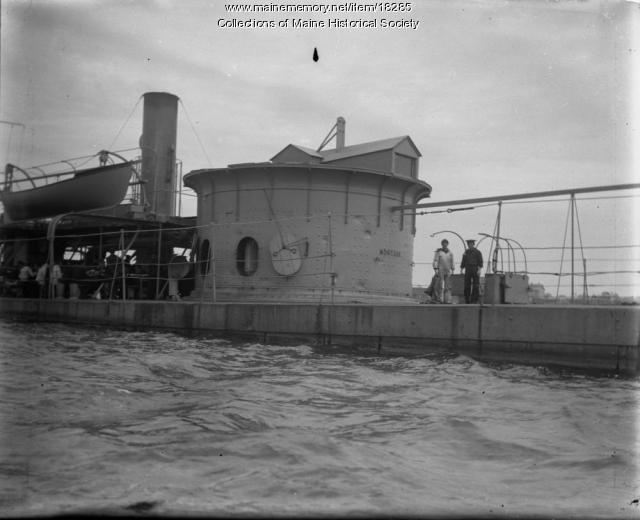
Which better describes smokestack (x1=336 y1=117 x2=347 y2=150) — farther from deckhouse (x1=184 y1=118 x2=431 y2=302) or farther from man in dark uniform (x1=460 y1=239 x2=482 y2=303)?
man in dark uniform (x1=460 y1=239 x2=482 y2=303)

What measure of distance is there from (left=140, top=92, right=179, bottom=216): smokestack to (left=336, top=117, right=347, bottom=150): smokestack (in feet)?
20.5

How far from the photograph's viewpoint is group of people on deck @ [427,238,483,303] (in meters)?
13.0

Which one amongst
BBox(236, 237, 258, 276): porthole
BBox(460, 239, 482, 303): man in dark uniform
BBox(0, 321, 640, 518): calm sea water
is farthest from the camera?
BBox(236, 237, 258, 276): porthole

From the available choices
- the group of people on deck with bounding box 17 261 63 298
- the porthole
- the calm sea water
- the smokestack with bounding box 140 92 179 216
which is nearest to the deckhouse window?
the porthole

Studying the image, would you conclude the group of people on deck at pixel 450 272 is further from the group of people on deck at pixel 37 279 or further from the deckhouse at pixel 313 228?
the group of people on deck at pixel 37 279

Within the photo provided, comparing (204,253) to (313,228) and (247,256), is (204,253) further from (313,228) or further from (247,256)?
(313,228)

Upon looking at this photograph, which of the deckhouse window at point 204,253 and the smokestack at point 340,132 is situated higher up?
the smokestack at point 340,132

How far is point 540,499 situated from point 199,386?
414cm

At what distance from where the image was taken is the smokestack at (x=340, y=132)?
19.4 m

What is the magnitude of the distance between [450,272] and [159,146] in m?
12.2

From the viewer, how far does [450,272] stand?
1430 centimetres

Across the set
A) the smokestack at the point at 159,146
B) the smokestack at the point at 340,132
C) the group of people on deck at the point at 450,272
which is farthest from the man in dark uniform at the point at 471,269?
the smokestack at the point at 159,146

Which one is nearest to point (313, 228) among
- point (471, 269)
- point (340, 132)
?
point (471, 269)

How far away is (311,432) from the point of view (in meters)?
5.11
